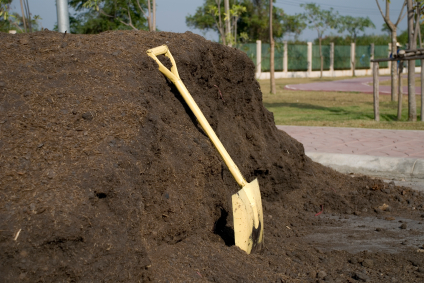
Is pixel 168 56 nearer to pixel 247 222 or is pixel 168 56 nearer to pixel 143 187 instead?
pixel 143 187

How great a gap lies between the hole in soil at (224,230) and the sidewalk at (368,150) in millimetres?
2873

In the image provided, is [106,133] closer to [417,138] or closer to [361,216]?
[361,216]

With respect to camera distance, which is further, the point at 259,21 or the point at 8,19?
the point at 259,21

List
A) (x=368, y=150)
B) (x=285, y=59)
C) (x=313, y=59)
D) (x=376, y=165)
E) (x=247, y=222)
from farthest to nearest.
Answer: (x=313, y=59) → (x=285, y=59) → (x=368, y=150) → (x=376, y=165) → (x=247, y=222)

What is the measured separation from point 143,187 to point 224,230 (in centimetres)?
94

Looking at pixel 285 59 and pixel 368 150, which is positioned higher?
pixel 285 59

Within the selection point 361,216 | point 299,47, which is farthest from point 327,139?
point 299,47

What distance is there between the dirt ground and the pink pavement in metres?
2.02

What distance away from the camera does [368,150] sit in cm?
625

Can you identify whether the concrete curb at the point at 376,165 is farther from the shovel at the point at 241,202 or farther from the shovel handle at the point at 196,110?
the shovel handle at the point at 196,110

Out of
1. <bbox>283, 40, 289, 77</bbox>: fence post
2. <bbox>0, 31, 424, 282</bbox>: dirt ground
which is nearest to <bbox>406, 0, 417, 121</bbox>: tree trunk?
<bbox>0, 31, 424, 282</bbox>: dirt ground

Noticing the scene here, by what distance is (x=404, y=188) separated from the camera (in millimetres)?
4691

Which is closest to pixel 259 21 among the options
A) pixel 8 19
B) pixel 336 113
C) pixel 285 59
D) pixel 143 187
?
pixel 285 59

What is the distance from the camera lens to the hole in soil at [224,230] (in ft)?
10.3
